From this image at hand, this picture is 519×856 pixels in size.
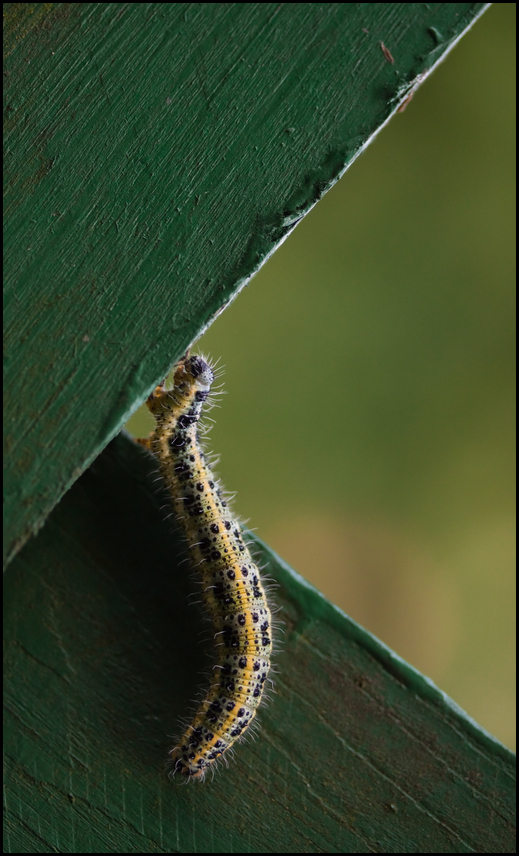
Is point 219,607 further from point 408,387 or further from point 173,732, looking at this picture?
point 408,387

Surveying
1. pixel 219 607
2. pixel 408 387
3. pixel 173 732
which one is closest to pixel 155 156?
pixel 219 607

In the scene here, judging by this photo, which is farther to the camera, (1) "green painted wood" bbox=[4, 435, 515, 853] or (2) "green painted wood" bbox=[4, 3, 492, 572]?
(1) "green painted wood" bbox=[4, 435, 515, 853]

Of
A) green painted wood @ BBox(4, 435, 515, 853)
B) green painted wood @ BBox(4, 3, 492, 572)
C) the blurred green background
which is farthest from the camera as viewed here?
the blurred green background

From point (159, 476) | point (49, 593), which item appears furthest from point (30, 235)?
point (49, 593)

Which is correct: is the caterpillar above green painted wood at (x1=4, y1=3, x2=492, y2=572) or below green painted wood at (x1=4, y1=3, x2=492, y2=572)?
below

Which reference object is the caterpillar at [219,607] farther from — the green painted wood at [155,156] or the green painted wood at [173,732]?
the green painted wood at [155,156]

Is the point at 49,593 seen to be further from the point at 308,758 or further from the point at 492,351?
the point at 492,351

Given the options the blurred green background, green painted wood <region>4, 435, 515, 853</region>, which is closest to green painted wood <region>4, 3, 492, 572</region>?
green painted wood <region>4, 435, 515, 853</region>

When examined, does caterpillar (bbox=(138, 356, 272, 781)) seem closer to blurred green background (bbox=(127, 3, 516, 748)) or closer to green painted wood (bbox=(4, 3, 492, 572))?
green painted wood (bbox=(4, 3, 492, 572))
